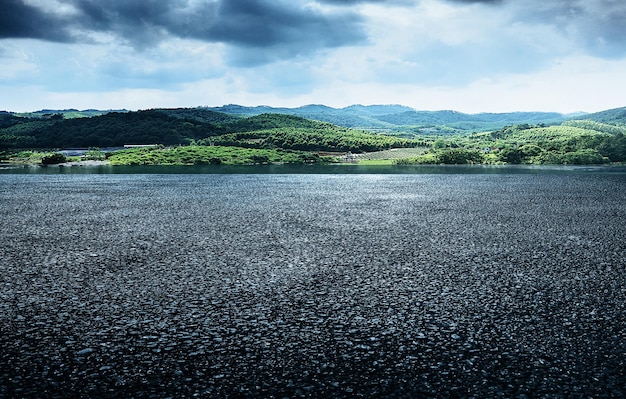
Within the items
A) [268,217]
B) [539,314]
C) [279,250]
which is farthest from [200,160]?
[539,314]

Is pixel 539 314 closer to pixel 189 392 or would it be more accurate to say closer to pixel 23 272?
pixel 189 392

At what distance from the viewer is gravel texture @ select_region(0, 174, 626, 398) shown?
38.1 ft

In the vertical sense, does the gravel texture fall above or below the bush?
below

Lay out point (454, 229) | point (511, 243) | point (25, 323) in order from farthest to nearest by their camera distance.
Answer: point (454, 229), point (511, 243), point (25, 323)

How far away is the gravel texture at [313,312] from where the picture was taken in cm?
1162

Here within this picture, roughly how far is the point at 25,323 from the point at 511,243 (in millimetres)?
25391

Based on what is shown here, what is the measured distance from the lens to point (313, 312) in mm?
16484

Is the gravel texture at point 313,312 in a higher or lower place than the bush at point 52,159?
lower

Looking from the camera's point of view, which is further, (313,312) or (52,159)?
(52,159)

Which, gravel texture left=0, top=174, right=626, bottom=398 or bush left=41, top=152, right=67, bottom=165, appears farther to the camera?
bush left=41, top=152, right=67, bottom=165

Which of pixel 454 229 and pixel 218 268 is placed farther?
pixel 454 229

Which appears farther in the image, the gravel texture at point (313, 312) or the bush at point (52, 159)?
the bush at point (52, 159)

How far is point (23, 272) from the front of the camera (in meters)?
22.3

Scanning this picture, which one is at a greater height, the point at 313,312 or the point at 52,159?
the point at 52,159
